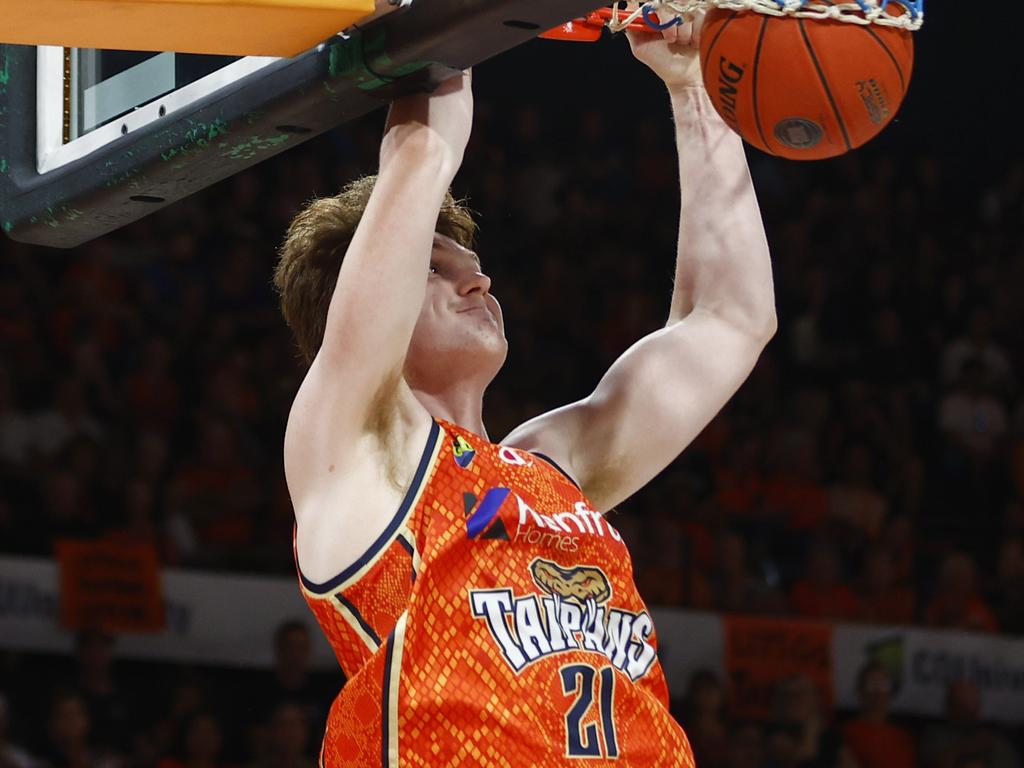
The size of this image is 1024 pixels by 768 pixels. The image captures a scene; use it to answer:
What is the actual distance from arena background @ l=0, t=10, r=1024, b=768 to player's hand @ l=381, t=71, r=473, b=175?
12.3 ft

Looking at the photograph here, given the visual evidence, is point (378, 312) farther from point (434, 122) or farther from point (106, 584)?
point (106, 584)

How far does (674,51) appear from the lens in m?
3.11

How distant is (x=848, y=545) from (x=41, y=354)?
388cm

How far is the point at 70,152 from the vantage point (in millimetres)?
3008

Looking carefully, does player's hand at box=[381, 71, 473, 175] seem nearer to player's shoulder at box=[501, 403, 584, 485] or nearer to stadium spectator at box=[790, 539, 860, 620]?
player's shoulder at box=[501, 403, 584, 485]

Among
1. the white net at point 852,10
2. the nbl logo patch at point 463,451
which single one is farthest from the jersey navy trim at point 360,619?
the white net at point 852,10

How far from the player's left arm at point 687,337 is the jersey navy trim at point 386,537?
398 mm

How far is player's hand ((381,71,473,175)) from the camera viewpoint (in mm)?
2535

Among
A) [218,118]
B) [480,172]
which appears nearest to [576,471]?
[218,118]

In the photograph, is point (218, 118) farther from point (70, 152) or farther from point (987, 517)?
point (987, 517)

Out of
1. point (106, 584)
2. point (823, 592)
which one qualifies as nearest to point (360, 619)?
point (106, 584)

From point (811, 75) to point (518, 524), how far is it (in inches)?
32.3

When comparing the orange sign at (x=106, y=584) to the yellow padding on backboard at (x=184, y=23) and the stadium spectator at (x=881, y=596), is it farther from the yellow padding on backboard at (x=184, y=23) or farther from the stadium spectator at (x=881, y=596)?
the yellow padding on backboard at (x=184, y=23)

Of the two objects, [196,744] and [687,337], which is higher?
[687,337]
